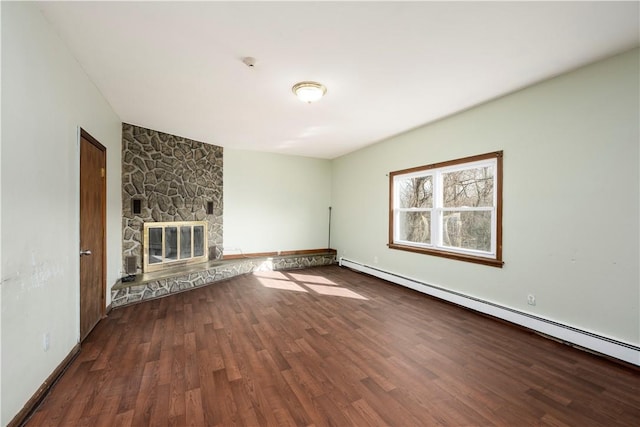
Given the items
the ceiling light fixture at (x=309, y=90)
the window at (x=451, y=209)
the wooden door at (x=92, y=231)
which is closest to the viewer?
the wooden door at (x=92, y=231)

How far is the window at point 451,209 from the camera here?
10.8ft

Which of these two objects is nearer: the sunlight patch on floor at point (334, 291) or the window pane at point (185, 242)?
the sunlight patch on floor at point (334, 291)

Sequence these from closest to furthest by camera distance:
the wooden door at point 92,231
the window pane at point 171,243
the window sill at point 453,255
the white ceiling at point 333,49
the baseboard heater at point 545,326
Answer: the white ceiling at point 333,49
the baseboard heater at point 545,326
the wooden door at point 92,231
the window sill at point 453,255
the window pane at point 171,243

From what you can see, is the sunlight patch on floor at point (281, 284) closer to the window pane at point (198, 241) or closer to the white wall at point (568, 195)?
the window pane at point (198, 241)

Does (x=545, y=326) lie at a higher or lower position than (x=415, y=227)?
lower

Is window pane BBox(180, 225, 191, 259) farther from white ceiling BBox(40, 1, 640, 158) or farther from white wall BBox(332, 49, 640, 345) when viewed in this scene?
white wall BBox(332, 49, 640, 345)

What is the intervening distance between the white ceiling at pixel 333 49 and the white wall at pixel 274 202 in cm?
224

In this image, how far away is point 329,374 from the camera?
208cm

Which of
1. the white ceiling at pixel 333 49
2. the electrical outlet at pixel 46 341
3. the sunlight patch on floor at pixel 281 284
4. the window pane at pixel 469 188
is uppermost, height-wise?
the white ceiling at pixel 333 49

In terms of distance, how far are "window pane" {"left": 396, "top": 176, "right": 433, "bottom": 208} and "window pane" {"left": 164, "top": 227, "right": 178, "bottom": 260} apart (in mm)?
4066

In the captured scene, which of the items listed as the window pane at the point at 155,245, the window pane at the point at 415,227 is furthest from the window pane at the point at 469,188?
the window pane at the point at 155,245

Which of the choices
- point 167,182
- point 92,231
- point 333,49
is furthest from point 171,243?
point 333,49

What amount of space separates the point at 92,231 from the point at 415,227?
14.3 feet

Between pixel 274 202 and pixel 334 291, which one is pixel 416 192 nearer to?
pixel 334 291
